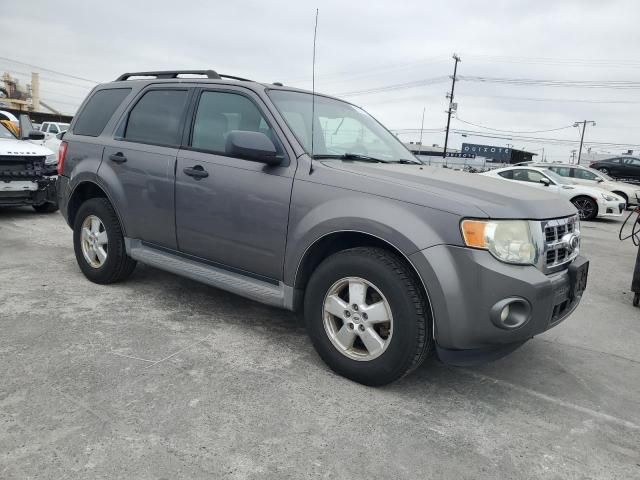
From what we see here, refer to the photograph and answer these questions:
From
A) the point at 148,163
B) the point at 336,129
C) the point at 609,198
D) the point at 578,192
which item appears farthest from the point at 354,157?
the point at 609,198

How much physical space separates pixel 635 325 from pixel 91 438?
4609mm

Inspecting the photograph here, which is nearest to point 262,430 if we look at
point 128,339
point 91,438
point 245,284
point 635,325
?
point 91,438

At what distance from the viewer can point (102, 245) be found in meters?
4.54

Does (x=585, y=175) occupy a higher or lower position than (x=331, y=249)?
higher

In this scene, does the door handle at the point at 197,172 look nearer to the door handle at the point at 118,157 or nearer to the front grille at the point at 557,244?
the door handle at the point at 118,157

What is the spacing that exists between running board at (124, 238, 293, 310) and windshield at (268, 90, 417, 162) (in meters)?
0.95

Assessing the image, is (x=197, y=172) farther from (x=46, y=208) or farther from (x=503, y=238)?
(x=46, y=208)

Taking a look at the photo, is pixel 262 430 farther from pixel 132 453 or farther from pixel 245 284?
pixel 245 284

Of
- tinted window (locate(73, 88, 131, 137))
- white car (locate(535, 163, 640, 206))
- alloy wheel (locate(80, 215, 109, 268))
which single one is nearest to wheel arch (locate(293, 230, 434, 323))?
alloy wheel (locate(80, 215, 109, 268))

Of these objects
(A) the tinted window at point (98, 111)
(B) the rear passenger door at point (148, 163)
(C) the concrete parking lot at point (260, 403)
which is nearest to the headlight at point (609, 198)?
(C) the concrete parking lot at point (260, 403)

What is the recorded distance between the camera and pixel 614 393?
3.22 metres

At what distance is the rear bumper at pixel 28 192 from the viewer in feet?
24.4

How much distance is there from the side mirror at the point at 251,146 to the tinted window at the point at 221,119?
0.96ft

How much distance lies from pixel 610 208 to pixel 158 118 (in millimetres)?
12857
